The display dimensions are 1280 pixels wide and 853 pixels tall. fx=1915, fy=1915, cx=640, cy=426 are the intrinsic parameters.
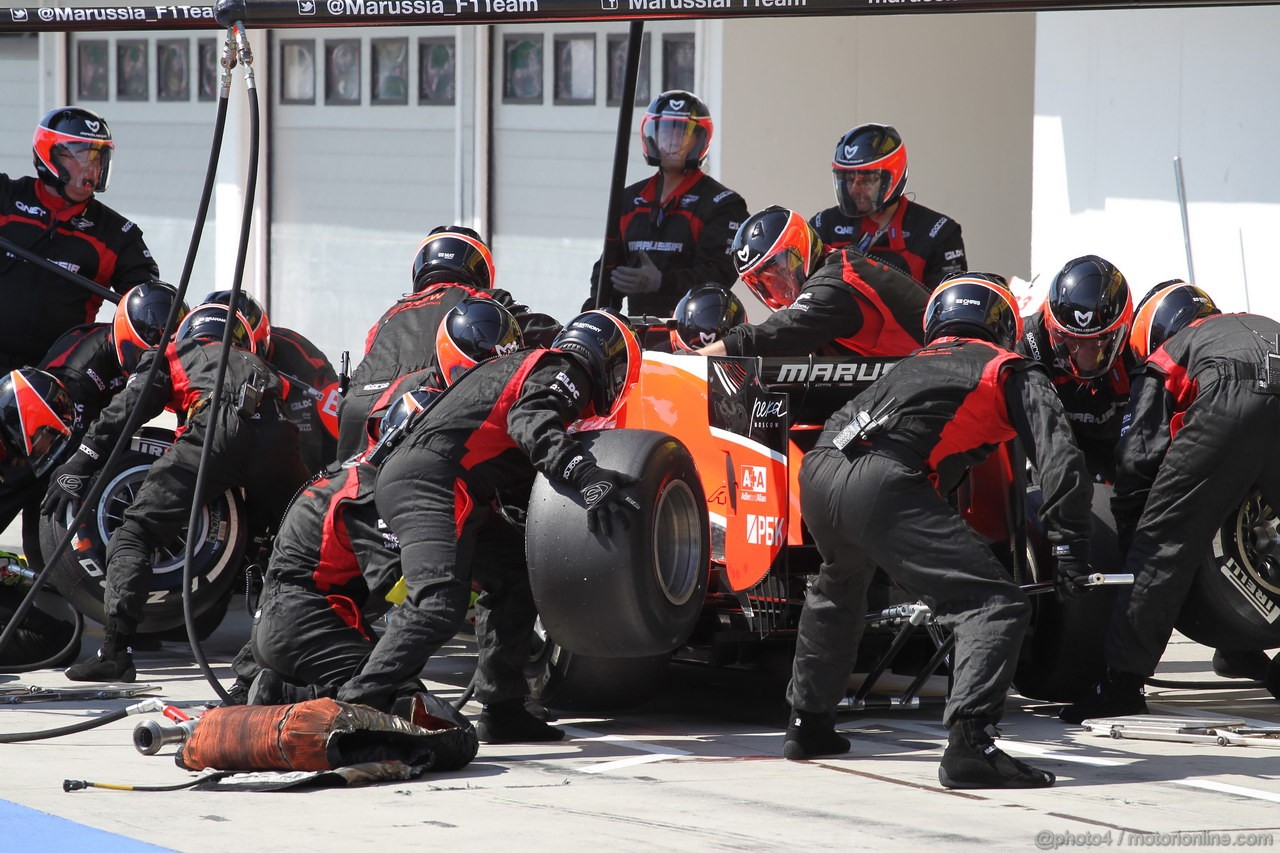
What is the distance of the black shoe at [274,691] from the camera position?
259 inches

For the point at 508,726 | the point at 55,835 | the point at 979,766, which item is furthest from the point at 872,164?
Result: the point at 55,835

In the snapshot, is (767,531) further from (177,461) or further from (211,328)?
(211,328)

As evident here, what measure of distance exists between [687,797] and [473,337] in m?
2.02

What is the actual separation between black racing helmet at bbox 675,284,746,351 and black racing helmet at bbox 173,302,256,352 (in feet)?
6.58

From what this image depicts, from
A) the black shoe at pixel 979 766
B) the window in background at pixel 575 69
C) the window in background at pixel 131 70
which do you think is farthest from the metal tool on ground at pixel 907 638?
the window in background at pixel 131 70

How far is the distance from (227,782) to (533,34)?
10064 millimetres

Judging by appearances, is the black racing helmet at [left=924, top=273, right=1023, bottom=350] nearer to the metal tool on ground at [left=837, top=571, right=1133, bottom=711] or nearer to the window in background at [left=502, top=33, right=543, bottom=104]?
the metal tool on ground at [left=837, top=571, right=1133, bottom=711]

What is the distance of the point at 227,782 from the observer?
5770 mm

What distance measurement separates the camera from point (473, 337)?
693 cm

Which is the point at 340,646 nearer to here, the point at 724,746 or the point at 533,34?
the point at 724,746

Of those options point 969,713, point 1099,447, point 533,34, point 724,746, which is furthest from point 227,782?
point 533,34

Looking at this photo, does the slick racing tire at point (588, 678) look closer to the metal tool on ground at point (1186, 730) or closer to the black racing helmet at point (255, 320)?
the metal tool on ground at point (1186, 730)

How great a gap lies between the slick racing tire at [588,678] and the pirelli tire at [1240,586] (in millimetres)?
1976

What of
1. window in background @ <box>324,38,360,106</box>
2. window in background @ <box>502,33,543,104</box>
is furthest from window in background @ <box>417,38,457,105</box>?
window in background @ <box>324,38,360,106</box>
